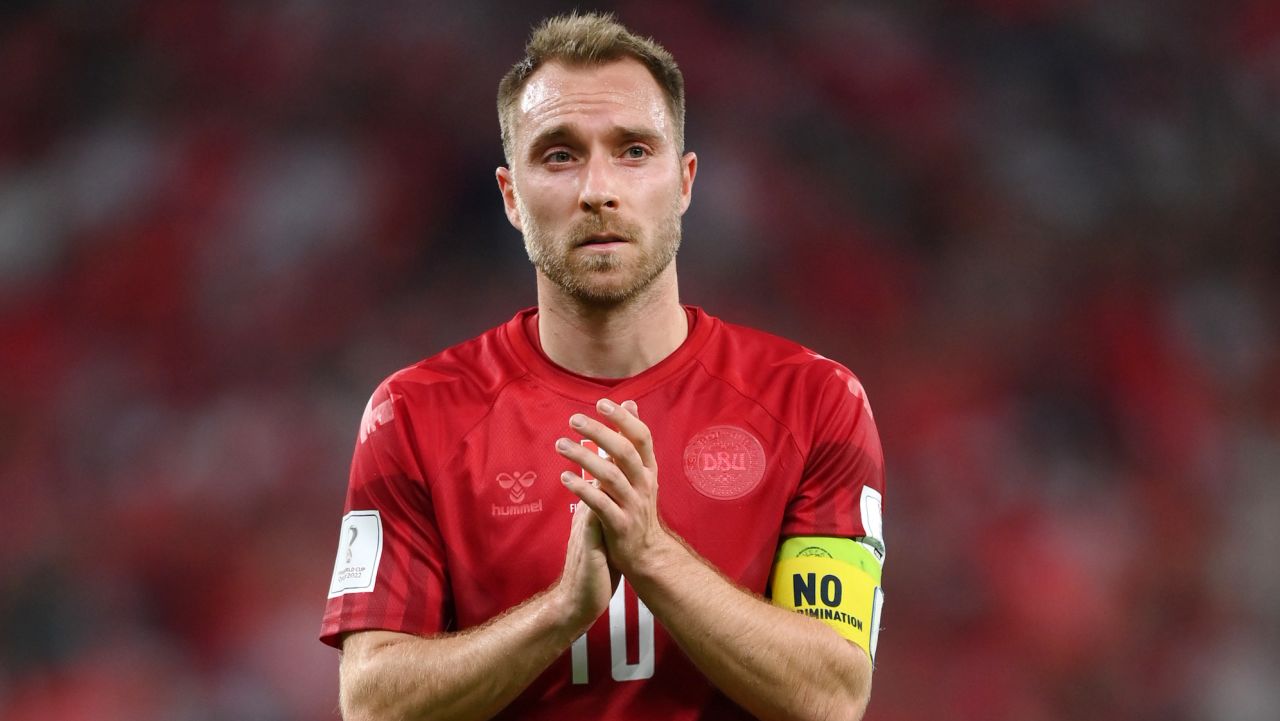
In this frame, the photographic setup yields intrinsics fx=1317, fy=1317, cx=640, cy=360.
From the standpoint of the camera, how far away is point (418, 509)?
2.23 metres

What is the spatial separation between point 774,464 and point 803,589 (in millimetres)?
218

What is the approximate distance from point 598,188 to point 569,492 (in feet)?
1.68

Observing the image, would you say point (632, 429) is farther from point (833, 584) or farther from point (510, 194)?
point (510, 194)

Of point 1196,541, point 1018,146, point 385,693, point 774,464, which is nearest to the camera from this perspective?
point 385,693

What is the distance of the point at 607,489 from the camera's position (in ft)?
6.15

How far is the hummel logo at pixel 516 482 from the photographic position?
7.20 feet

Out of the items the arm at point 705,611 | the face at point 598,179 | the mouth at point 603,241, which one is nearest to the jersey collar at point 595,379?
the face at point 598,179

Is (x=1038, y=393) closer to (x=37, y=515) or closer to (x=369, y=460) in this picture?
(x=369, y=460)

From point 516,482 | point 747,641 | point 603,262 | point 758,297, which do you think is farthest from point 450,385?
point 758,297

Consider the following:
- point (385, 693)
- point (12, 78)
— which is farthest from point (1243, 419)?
point (12, 78)

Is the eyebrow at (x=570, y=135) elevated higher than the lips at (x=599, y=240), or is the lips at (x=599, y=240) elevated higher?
the eyebrow at (x=570, y=135)

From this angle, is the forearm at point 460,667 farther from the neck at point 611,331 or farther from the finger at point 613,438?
the neck at point 611,331

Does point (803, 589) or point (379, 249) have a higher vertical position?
point (379, 249)

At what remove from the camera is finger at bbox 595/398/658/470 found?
1.86 meters
